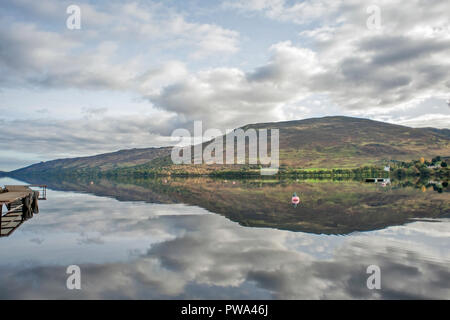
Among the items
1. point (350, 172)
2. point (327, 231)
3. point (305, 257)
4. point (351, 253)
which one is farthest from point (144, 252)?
point (350, 172)

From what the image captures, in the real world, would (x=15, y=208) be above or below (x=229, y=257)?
above

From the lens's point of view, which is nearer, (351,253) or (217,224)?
(351,253)

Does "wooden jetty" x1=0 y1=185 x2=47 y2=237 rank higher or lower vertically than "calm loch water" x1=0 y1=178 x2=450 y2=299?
higher

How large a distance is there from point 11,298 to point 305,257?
45.3ft

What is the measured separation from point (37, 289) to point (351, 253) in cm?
1598

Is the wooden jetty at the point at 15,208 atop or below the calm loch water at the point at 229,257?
atop

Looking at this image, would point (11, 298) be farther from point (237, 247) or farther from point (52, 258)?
point (237, 247)

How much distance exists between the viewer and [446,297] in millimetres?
11672

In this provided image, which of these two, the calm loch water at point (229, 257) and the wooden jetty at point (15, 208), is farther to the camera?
the wooden jetty at point (15, 208)

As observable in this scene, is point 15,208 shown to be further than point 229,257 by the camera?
Yes

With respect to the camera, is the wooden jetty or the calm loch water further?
the wooden jetty
